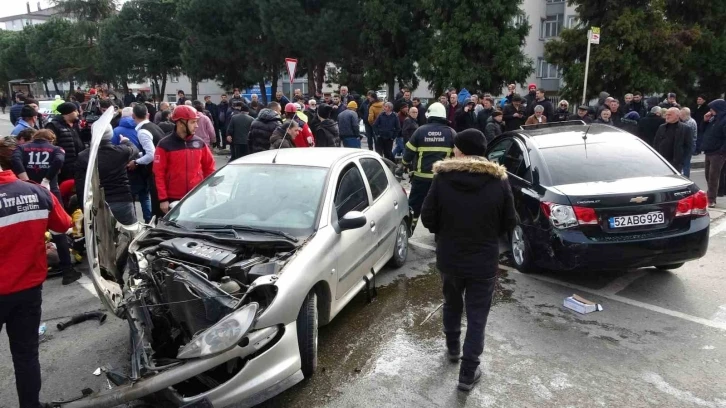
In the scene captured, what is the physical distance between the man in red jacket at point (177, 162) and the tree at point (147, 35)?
31.3 metres

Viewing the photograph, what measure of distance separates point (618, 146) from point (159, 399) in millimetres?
5099

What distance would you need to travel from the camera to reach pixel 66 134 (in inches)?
285

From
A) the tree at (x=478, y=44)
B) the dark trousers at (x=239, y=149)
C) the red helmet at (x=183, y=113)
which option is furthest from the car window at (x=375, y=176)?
the tree at (x=478, y=44)

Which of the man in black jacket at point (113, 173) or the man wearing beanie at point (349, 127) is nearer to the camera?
the man in black jacket at point (113, 173)

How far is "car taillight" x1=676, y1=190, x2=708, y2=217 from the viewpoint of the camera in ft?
16.2

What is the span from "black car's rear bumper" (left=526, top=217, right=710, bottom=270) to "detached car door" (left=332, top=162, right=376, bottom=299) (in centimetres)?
178

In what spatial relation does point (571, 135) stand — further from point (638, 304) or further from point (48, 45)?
point (48, 45)

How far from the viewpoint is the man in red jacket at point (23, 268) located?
3.15 m

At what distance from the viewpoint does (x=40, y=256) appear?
10.8 feet

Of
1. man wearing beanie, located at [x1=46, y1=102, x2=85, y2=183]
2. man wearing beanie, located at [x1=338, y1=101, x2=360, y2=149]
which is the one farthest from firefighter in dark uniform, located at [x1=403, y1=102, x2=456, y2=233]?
man wearing beanie, located at [x1=46, y1=102, x2=85, y2=183]

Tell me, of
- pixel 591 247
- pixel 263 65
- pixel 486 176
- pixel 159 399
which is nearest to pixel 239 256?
pixel 159 399

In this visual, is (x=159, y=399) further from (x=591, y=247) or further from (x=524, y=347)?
(x=591, y=247)

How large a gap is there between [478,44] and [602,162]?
51.0 feet

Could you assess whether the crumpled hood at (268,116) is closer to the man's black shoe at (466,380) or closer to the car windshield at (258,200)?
the car windshield at (258,200)
